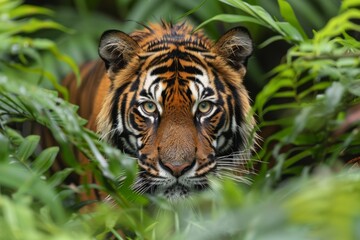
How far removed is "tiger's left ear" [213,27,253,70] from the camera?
92.4 inches

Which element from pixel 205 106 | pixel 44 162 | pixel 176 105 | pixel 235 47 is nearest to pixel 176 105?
pixel 176 105

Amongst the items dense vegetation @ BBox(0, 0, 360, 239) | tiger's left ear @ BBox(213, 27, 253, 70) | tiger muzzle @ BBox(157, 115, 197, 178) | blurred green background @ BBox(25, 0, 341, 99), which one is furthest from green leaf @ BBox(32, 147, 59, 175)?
tiger's left ear @ BBox(213, 27, 253, 70)

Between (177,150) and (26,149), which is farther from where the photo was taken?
(177,150)

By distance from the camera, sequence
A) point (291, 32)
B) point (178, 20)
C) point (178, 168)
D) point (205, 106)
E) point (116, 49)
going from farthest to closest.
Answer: point (178, 20) < point (116, 49) < point (205, 106) < point (178, 168) < point (291, 32)

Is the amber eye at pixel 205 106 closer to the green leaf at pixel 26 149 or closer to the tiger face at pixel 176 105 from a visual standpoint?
the tiger face at pixel 176 105

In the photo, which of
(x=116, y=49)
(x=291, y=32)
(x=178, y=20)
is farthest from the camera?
(x=178, y=20)

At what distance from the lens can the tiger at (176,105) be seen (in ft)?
7.16

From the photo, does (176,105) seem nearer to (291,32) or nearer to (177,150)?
(177,150)

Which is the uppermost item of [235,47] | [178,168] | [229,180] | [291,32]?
[291,32]

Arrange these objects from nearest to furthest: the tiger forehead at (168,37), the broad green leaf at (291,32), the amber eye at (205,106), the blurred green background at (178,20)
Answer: the broad green leaf at (291,32)
the amber eye at (205,106)
the tiger forehead at (168,37)
the blurred green background at (178,20)

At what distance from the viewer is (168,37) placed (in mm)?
2488

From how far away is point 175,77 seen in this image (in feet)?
7.63

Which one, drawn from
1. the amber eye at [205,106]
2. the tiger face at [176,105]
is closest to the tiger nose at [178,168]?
the tiger face at [176,105]

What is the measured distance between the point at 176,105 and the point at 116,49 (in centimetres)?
30
